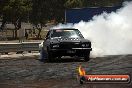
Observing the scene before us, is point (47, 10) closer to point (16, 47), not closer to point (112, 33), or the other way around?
point (112, 33)

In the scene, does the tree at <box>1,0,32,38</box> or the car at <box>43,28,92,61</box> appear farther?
the tree at <box>1,0,32,38</box>

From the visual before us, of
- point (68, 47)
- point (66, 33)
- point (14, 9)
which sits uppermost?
point (66, 33)

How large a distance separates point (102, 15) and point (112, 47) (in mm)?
4981

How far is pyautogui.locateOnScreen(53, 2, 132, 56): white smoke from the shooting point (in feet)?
68.6

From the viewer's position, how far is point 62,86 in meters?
9.12

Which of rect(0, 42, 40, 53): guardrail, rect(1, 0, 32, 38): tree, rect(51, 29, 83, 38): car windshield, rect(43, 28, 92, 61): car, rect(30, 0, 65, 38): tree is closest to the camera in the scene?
rect(43, 28, 92, 61): car

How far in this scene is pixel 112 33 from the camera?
22391 mm

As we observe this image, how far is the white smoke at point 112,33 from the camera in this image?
68.6 ft

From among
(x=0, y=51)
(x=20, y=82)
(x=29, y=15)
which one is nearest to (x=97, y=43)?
(x=0, y=51)

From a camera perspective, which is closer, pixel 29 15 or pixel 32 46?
pixel 32 46

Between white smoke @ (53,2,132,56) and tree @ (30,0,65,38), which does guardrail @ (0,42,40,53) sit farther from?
tree @ (30,0,65,38)

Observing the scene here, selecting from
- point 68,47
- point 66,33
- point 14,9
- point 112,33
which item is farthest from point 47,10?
point 68,47

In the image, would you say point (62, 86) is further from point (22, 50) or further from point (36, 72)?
point (22, 50)

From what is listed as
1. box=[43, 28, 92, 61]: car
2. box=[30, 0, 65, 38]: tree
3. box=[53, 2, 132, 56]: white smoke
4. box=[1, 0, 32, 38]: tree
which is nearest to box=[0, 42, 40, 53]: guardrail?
box=[53, 2, 132, 56]: white smoke
